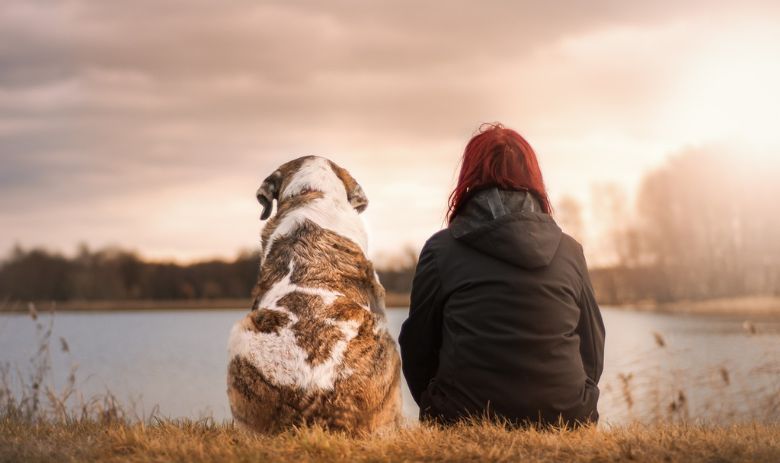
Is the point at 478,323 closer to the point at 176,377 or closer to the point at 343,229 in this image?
the point at 343,229

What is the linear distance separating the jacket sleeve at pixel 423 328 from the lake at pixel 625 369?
1.16 metres

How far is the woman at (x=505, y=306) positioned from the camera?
15.5ft

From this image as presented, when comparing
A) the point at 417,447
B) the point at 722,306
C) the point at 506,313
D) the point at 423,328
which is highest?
the point at 506,313

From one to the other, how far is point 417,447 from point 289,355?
0.96 meters

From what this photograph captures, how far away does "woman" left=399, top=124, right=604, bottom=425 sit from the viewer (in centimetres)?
471

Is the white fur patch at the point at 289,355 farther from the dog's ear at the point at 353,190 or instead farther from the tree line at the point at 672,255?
the tree line at the point at 672,255

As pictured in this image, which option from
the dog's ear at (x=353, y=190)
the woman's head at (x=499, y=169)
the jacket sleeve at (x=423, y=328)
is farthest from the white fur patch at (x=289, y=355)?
the dog's ear at (x=353, y=190)

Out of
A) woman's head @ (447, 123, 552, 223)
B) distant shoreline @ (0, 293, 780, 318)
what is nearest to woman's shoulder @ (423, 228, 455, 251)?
woman's head @ (447, 123, 552, 223)

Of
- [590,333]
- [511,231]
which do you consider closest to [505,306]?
[511,231]

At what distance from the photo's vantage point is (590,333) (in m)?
5.16

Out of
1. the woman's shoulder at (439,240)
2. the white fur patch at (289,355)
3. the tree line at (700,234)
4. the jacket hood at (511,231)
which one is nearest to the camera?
the white fur patch at (289,355)

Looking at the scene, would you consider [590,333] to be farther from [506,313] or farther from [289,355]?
[289,355]

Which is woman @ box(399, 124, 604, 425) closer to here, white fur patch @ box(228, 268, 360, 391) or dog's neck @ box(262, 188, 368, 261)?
white fur patch @ box(228, 268, 360, 391)

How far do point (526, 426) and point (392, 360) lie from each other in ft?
3.28
